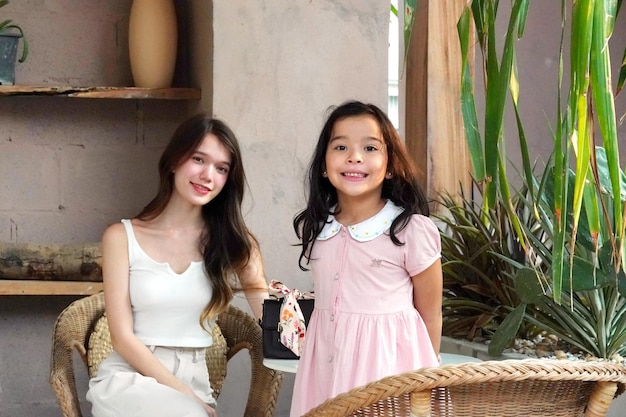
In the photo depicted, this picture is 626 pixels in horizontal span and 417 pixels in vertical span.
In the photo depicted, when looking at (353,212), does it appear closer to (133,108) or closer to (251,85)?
(251,85)

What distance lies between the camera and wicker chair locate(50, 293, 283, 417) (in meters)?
2.25

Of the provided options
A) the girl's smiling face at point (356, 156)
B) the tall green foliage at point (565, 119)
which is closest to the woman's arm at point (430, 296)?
the girl's smiling face at point (356, 156)

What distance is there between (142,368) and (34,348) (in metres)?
1.30

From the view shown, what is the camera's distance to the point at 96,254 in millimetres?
2992

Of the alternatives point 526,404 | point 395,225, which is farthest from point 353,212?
point 526,404

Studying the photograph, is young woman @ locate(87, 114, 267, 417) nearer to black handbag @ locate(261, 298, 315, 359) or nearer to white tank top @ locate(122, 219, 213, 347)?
white tank top @ locate(122, 219, 213, 347)

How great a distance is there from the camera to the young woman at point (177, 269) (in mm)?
2135

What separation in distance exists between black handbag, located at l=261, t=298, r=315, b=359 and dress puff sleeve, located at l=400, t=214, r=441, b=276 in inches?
12.8

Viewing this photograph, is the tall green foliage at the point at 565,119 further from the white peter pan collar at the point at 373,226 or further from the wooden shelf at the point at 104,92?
the wooden shelf at the point at 104,92

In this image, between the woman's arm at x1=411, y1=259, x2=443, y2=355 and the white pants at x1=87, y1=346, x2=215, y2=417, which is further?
the white pants at x1=87, y1=346, x2=215, y2=417

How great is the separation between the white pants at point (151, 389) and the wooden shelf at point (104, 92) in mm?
1061

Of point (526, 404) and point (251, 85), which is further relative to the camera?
point (251, 85)

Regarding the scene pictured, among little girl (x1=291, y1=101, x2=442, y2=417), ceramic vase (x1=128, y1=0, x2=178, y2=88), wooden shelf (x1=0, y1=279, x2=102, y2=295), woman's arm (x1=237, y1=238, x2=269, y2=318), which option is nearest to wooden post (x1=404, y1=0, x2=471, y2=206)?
ceramic vase (x1=128, y1=0, x2=178, y2=88)

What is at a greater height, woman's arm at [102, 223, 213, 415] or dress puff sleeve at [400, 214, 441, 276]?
dress puff sleeve at [400, 214, 441, 276]
